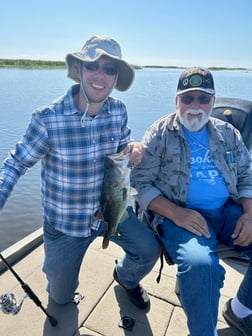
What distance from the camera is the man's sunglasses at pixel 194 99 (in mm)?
2992

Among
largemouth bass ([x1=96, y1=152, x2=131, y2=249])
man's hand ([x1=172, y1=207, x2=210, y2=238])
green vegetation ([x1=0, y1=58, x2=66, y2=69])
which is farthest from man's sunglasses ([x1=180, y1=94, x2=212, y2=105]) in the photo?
green vegetation ([x1=0, y1=58, x2=66, y2=69])

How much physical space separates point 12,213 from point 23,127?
265 inches

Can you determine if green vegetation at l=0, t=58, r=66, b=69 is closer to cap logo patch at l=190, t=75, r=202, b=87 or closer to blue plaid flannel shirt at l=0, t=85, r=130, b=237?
cap logo patch at l=190, t=75, r=202, b=87

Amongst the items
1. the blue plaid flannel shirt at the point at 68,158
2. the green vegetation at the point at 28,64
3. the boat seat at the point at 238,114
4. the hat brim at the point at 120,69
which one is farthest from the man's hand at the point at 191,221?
the green vegetation at the point at 28,64

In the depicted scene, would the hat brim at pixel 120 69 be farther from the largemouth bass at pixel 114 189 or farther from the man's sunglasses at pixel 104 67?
the largemouth bass at pixel 114 189

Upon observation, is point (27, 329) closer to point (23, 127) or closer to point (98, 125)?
point (98, 125)

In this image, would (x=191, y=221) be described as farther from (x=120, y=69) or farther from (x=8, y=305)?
(x=8, y=305)

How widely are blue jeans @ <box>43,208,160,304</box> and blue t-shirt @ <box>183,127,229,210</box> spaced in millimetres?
562

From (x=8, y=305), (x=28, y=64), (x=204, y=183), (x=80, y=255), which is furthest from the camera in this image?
(x=28, y=64)

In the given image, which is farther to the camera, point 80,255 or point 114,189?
point 80,255

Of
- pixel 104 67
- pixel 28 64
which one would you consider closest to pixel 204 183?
pixel 104 67

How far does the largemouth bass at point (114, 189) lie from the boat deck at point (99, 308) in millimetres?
849

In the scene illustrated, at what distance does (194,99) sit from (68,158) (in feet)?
4.55

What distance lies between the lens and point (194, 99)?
300cm
